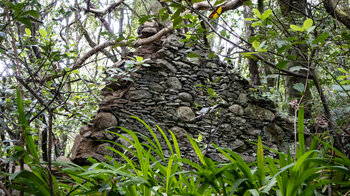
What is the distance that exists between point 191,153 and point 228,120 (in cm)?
73

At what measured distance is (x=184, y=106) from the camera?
11.8ft

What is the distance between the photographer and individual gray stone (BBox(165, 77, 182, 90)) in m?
3.64

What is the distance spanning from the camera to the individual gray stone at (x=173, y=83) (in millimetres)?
3641

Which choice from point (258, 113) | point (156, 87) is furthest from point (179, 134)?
point (258, 113)

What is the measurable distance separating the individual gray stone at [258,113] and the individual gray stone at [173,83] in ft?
3.38

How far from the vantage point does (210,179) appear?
2.57 ft

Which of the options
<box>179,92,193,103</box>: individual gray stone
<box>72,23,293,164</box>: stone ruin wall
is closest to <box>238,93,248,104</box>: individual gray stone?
<box>72,23,293,164</box>: stone ruin wall

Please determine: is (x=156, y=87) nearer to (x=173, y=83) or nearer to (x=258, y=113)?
(x=173, y=83)

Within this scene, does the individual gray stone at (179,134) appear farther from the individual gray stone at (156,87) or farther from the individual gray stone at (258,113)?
the individual gray stone at (258,113)

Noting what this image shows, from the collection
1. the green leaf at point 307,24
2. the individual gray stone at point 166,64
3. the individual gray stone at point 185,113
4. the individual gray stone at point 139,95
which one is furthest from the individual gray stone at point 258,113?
the green leaf at point 307,24

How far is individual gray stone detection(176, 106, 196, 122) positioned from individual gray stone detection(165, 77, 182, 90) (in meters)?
0.29

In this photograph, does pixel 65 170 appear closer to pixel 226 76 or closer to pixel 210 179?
pixel 210 179

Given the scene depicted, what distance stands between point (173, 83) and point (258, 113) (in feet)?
4.31

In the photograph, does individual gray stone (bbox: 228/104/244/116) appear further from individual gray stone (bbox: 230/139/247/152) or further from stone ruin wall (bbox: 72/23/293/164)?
individual gray stone (bbox: 230/139/247/152)
